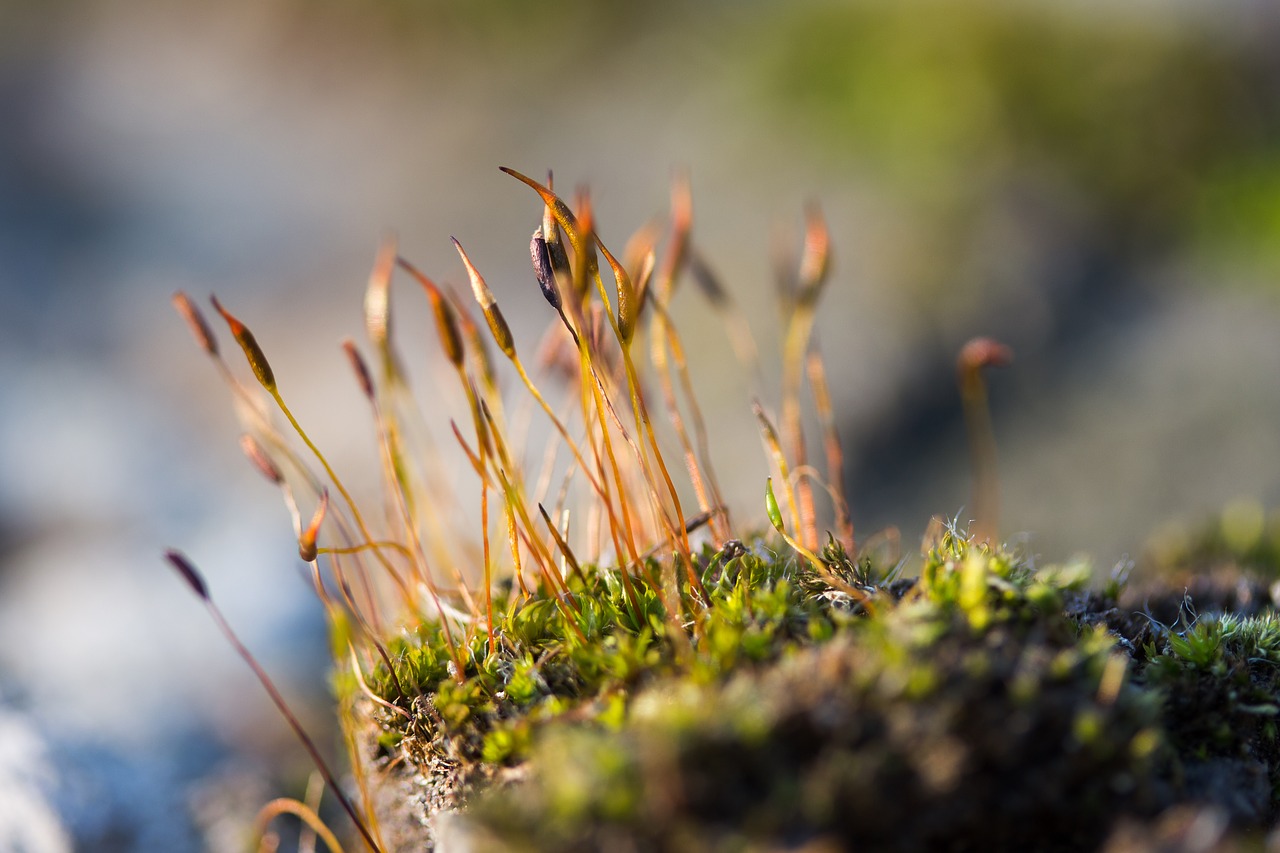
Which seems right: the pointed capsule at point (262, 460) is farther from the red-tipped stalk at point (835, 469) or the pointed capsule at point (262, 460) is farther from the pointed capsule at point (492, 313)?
the red-tipped stalk at point (835, 469)

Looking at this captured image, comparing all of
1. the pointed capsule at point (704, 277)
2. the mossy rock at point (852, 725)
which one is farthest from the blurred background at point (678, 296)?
the mossy rock at point (852, 725)

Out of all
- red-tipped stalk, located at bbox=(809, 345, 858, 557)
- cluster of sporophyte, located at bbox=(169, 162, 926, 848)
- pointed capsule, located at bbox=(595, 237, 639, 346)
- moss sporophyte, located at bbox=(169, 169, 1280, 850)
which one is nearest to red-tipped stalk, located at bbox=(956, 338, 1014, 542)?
red-tipped stalk, located at bbox=(809, 345, 858, 557)

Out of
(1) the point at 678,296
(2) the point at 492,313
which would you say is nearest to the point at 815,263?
(2) the point at 492,313

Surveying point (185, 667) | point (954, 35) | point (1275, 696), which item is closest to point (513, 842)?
point (1275, 696)

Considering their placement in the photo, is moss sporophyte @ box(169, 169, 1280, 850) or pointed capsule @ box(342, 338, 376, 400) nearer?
moss sporophyte @ box(169, 169, 1280, 850)

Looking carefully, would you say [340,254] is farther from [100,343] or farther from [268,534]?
[268,534]

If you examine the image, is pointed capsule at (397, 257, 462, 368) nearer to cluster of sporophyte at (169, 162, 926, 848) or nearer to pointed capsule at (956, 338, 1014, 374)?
cluster of sporophyte at (169, 162, 926, 848)

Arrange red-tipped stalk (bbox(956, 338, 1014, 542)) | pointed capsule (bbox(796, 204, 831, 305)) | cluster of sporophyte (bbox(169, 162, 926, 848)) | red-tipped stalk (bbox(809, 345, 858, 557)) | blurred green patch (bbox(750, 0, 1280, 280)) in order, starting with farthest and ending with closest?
1. blurred green patch (bbox(750, 0, 1280, 280))
2. red-tipped stalk (bbox(956, 338, 1014, 542))
3. pointed capsule (bbox(796, 204, 831, 305))
4. red-tipped stalk (bbox(809, 345, 858, 557))
5. cluster of sporophyte (bbox(169, 162, 926, 848))
